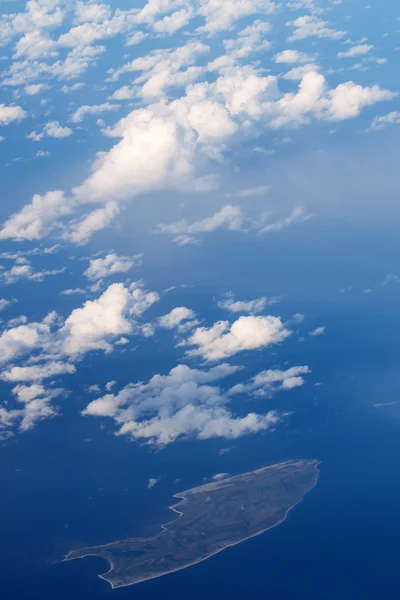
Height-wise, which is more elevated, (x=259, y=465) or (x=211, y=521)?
(x=259, y=465)

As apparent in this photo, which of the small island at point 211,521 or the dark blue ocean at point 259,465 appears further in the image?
the small island at point 211,521

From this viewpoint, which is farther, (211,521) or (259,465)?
(259,465)

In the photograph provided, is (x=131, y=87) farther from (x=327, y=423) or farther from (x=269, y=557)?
(x=269, y=557)

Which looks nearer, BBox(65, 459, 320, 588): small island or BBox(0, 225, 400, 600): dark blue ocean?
BBox(0, 225, 400, 600): dark blue ocean

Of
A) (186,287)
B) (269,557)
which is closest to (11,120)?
(186,287)
